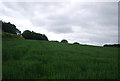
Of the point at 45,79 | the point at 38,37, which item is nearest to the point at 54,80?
the point at 45,79

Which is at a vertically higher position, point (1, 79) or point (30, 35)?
point (30, 35)

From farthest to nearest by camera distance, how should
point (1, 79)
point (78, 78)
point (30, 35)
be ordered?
point (30, 35), point (78, 78), point (1, 79)

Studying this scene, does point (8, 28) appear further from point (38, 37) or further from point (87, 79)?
point (87, 79)

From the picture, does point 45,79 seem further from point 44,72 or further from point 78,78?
point 78,78

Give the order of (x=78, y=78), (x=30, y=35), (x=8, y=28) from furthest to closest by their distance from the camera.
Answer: (x=30, y=35) → (x=8, y=28) → (x=78, y=78)

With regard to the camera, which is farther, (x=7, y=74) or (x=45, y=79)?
(x=7, y=74)

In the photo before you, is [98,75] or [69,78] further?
[98,75]

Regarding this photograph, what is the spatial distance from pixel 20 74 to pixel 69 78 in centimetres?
144

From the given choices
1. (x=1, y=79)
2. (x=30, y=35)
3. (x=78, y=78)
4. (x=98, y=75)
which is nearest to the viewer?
(x=1, y=79)

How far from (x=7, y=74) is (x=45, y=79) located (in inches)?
45.6

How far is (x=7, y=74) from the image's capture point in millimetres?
3230

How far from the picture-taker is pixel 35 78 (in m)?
3.06

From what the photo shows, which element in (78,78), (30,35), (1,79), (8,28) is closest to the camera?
(1,79)

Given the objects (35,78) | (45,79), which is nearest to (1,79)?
(35,78)
